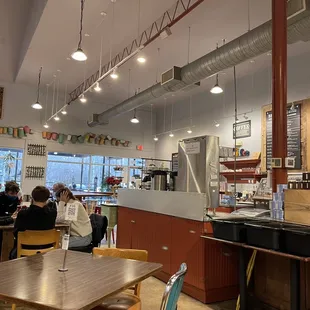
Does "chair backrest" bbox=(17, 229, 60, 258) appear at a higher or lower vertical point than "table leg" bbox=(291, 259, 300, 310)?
higher

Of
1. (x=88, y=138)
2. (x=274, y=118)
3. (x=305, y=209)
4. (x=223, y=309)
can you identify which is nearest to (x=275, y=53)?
(x=274, y=118)

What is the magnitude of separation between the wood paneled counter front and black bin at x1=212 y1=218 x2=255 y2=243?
612 mm

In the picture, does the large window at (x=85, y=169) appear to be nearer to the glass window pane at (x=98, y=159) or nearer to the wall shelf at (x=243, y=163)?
the glass window pane at (x=98, y=159)

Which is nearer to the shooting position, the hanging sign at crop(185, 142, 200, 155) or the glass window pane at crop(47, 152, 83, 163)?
the hanging sign at crop(185, 142, 200, 155)

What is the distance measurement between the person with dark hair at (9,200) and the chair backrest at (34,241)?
1510 mm

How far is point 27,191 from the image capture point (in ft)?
32.8

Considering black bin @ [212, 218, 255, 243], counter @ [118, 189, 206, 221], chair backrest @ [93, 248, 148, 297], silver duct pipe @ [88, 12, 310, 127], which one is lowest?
chair backrest @ [93, 248, 148, 297]

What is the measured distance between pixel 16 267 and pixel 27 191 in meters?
8.36

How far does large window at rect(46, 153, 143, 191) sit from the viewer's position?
35.6ft

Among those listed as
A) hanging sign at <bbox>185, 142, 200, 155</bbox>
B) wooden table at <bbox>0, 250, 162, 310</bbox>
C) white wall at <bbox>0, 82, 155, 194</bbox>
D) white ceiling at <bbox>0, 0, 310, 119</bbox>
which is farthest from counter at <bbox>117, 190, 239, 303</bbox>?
white wall at <bbox>0, 82, 155, 194</bbox>

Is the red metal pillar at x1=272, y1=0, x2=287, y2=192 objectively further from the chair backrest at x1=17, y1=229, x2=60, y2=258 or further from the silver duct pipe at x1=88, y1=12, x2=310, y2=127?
the chair backrest at x1=17, y1=229, x2=60, y2=258

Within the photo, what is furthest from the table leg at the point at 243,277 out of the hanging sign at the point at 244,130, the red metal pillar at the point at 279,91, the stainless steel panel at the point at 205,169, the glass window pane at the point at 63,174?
the glass window pane at the point at 63,174

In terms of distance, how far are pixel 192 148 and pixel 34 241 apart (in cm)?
278

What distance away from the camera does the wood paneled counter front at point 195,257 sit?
150 inches
